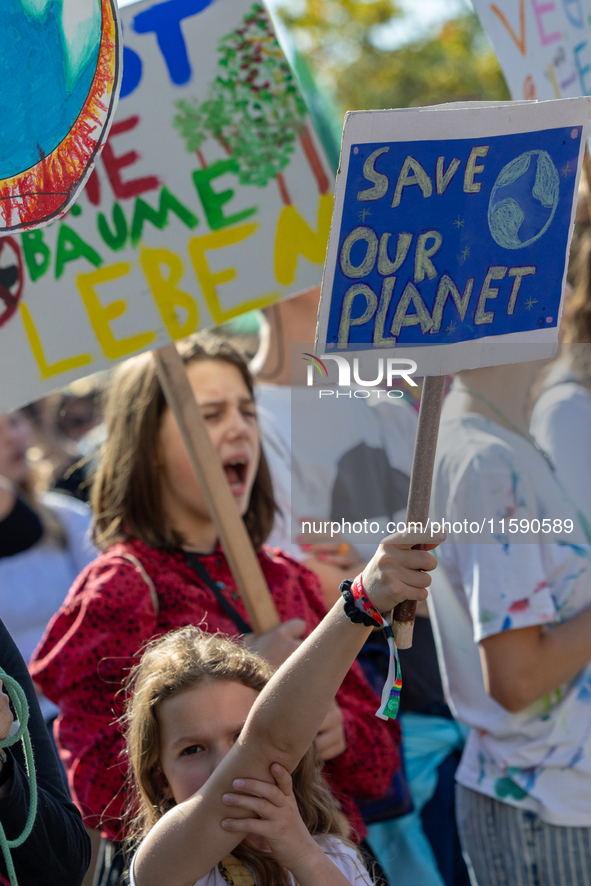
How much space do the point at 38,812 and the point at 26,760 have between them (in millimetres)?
86

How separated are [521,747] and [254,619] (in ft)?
1.83

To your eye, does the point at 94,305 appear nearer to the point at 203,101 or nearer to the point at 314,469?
the point at 203,101

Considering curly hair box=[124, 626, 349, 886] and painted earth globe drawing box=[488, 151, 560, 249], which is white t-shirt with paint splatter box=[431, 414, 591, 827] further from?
painted earth globe drawing box=[488, 151, 560, 249]

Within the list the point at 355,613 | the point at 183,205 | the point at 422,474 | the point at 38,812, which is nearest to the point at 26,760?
the point at 38,812

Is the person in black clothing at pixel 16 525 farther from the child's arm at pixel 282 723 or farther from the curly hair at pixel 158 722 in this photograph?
the child's arm at pixel 282 723

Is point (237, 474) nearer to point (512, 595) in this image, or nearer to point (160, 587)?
point (160, 587)

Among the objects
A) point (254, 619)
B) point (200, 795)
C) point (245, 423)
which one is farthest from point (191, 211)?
point (200, 795)

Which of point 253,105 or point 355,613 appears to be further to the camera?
point 253,105

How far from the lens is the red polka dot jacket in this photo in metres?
1.59

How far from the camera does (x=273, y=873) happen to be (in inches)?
50.0

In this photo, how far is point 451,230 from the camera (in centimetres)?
120

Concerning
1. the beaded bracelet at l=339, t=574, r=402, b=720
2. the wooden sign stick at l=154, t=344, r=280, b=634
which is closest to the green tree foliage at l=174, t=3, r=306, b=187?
the wooden sign stick at l=154, t=344, r=280, b=634

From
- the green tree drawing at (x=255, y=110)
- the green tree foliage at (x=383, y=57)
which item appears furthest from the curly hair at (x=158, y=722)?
the green tree foliage at (x=383, y=57)

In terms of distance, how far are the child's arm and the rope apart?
17cm
